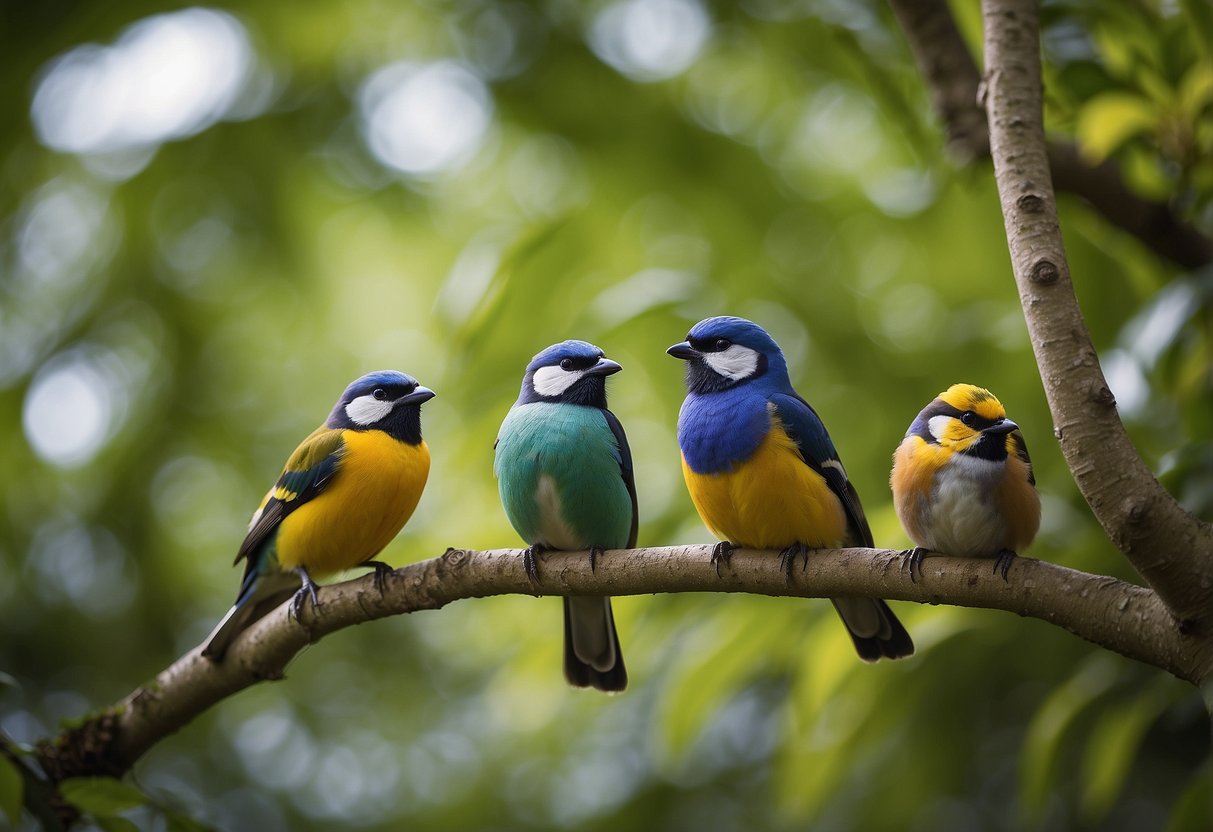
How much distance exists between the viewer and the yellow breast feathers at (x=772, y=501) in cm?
315

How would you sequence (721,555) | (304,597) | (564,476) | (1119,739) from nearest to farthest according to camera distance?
(721,555), (304,597), (564,476), (1119,739)

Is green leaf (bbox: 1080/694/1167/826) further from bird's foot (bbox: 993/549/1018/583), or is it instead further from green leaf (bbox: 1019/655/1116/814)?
bird's foot (bbox: 993/549/1018/583)

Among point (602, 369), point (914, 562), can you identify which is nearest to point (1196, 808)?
point (914, 562)

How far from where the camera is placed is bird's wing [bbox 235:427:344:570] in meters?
3.77

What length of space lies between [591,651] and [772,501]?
3.48ft

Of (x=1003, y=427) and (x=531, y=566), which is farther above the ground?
(x=1003, y=427)

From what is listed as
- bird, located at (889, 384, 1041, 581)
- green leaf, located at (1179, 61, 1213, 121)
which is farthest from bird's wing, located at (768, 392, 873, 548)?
green leaf, located at (1179, 61, 1213, 121)

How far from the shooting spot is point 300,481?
3779mm

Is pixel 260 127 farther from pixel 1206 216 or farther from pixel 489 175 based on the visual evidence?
pixel 1206 216

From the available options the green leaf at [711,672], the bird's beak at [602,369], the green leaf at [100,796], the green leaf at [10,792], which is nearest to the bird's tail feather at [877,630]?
the green leaf at [711,672]

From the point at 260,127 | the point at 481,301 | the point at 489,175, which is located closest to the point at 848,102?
the point at 489,175

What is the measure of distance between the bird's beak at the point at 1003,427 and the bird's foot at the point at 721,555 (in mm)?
796

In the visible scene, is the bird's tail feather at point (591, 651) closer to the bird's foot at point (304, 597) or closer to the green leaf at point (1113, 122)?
the bird's foot at point (304, 597)

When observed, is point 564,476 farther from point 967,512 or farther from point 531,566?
point 967,512
